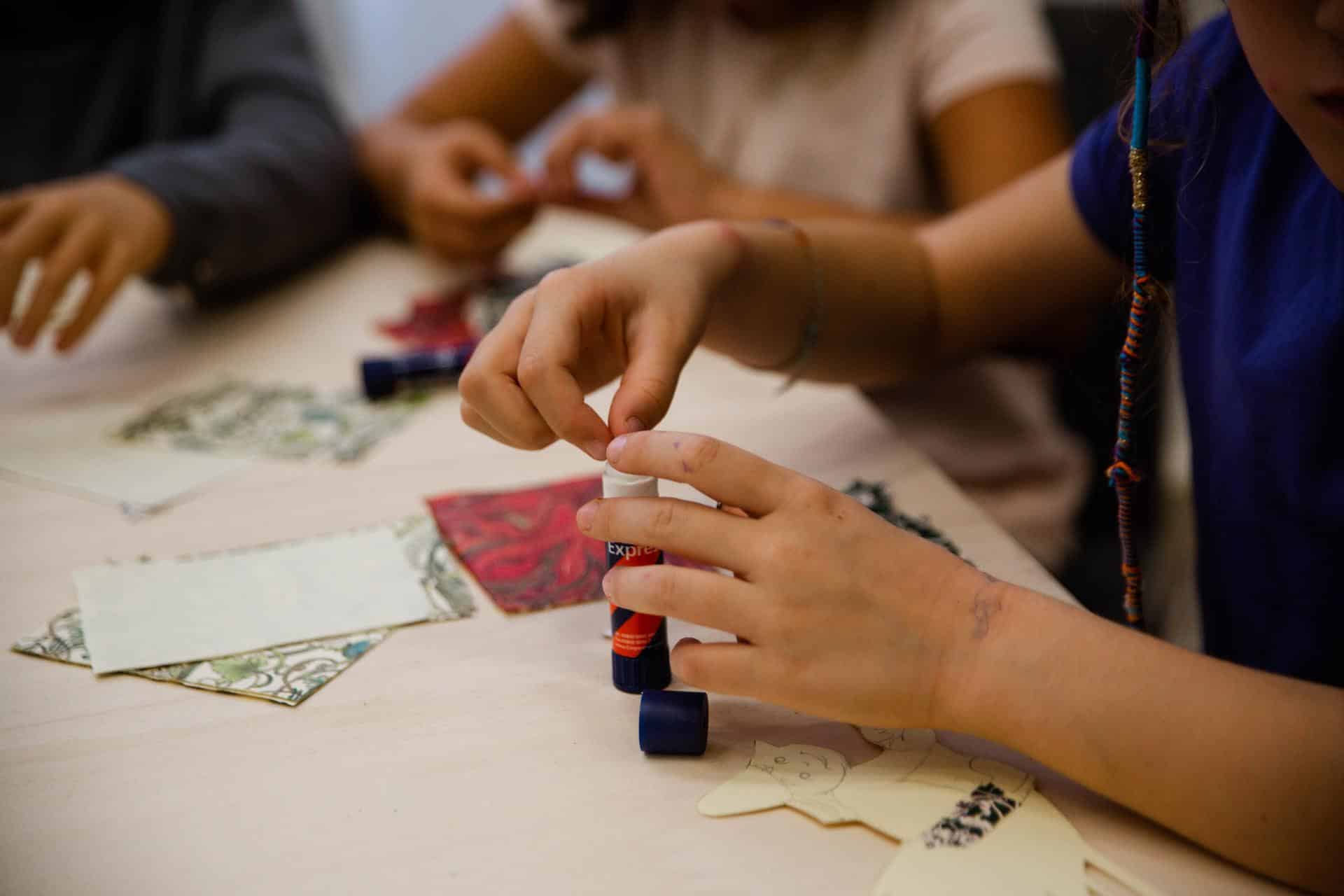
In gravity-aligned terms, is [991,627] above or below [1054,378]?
above

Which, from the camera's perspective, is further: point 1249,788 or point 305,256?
point 305,256

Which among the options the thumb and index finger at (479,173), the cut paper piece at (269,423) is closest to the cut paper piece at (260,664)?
the cut paper piece at (269,423)

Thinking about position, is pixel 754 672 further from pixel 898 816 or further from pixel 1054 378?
pixel 1054 378

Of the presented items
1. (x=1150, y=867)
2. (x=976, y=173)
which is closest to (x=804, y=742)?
(x=1150, y=867)

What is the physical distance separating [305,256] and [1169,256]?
0.96 metres

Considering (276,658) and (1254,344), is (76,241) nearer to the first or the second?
(276,658)

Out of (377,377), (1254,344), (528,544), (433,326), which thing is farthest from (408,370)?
(1254,344)

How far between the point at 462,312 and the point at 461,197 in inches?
5.7

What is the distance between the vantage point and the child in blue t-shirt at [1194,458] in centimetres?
44

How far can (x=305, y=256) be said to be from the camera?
1.25m

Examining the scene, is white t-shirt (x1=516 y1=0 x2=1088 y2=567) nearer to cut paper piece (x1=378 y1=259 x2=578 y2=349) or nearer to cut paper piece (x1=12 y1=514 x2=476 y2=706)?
cut paper piece (x1=378 y1=259 x2=578 y2=349)

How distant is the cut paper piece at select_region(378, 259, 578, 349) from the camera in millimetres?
1062

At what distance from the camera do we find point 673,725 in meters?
0.48

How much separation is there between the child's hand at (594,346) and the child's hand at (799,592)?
69mm
